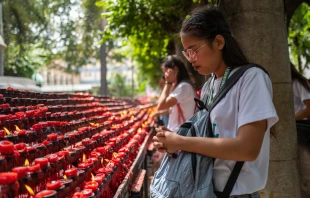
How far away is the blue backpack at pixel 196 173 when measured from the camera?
1562 millimetres

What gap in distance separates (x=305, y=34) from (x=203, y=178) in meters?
10.4

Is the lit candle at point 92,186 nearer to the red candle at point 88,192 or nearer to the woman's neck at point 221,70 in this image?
the red candle at point 88,192

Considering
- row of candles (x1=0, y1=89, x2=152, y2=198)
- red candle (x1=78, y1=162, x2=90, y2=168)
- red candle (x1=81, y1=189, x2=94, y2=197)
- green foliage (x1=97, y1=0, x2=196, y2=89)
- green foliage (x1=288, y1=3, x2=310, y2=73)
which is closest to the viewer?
row of candles (x1=0, y1=89, x2=152, y2=198)

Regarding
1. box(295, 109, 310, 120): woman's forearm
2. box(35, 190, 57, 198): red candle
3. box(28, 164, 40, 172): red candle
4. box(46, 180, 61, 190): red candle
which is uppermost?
box(295, 109, 310, 120): woman's forearm

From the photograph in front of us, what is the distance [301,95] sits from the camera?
366cm

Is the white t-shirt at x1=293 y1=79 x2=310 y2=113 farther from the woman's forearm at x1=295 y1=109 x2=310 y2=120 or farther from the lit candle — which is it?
the lit candle

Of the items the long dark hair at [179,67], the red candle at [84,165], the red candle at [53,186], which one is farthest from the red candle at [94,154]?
the long dark hair at [179,67]

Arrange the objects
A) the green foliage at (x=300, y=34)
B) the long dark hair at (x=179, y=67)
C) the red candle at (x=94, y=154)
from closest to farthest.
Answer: the red candle at (x=94, y=154) → the long dark hair at (x=179, y=67) → the green foliage at (x=300, y=34)

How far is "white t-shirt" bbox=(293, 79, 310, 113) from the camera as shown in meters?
3.63

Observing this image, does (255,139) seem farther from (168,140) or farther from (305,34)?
(305,34)

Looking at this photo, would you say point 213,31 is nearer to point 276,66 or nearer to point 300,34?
point 276,66

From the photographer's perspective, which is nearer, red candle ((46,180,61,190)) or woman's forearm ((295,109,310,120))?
red candle ((46,180,61,190))

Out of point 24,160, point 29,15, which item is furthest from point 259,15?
point 29,15

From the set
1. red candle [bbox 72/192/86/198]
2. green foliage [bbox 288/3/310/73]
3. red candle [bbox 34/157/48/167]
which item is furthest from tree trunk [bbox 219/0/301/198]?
green foliage [bbox 288/3/310/73]
